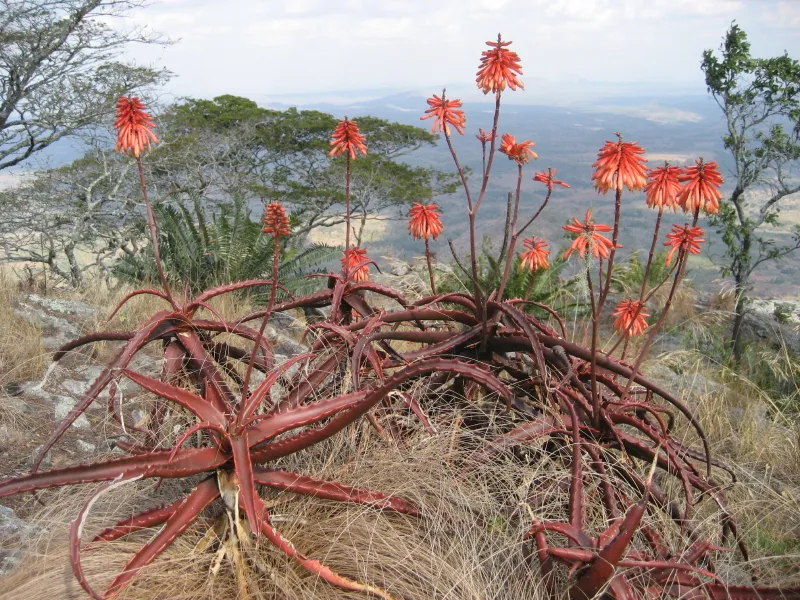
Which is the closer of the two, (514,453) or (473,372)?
(473,372)

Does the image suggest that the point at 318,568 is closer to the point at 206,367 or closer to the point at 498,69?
the point at 206,367

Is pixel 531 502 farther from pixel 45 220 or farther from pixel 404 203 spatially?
pixel 404 203

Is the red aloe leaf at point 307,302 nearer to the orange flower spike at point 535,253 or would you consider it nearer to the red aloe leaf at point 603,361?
the red aloe leaf at point 603,361

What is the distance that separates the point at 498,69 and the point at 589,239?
0.50 metres

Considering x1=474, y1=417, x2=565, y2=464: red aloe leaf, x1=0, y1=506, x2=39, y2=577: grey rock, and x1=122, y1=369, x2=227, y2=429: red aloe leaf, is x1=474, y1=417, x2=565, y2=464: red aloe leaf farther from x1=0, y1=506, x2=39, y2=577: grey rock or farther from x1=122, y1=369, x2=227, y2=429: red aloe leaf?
x1=0, y1=506, x2=39, y2=577: grey rock

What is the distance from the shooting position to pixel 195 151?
13.9 metres

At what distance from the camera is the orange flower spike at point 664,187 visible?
1.31 m

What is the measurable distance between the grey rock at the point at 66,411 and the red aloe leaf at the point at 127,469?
1456 mm

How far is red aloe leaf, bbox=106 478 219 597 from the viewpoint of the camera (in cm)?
114

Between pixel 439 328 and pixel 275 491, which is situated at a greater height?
pixel 439 328

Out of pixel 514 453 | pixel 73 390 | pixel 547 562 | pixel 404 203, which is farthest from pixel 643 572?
pixel 404 203

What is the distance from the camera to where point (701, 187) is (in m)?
1.31

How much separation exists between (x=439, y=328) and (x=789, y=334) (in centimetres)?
731

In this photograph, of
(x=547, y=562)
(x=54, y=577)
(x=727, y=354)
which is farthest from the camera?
(x=727, y=354)
